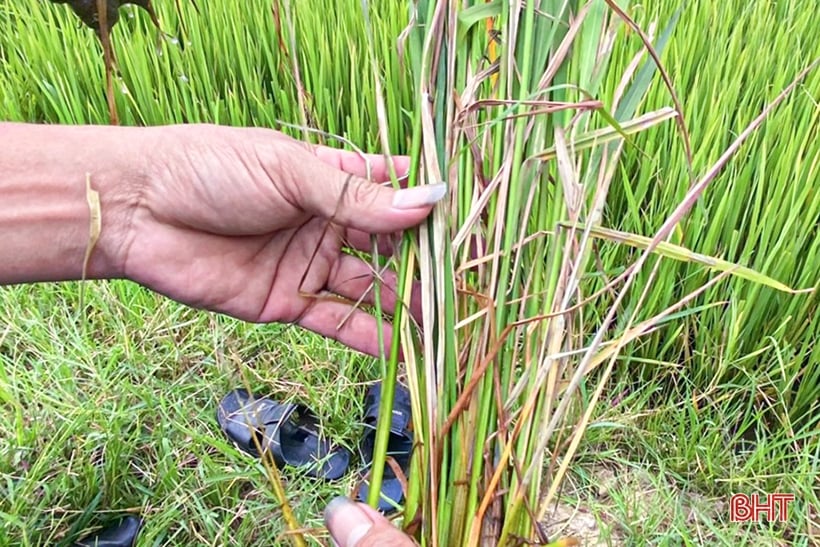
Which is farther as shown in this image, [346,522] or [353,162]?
[353,162]

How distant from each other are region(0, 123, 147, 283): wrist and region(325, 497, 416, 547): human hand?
0.48 metres

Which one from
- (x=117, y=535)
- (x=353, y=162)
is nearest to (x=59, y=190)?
(x=353, y=162)

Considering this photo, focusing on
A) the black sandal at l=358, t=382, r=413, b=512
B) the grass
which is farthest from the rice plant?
the black sandal at l=358, t=382, r=413, b=512

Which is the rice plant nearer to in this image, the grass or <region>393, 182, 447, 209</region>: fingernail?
<region>393, 182, 447, 209</region>: fingernail

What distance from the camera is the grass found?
42.0 inches

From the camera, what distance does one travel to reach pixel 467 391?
72 centimetres

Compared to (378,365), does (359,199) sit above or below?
above

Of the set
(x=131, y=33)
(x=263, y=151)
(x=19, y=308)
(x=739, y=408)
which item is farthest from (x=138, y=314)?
(x=739, y=408)

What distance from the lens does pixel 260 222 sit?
963 mm

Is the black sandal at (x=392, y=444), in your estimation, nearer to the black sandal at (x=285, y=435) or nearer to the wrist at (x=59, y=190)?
the black sandal at (x=285, y=435)

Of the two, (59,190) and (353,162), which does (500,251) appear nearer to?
(353,162)

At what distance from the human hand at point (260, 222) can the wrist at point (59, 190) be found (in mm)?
25

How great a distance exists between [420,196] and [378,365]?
582 mm

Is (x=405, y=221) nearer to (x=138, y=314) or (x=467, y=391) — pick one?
(x=467, y=391)
